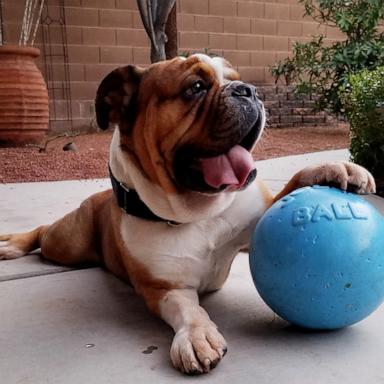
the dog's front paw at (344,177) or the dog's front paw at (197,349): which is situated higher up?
the dog's front paw at (344,177)

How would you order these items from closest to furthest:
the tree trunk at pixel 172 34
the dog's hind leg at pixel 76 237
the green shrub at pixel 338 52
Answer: the dog's hind leg at pixel 76 237, the green shrub at pixel 338 52, the tree trunk at pixel 172 34

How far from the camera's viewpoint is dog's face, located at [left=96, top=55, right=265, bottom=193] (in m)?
2.35

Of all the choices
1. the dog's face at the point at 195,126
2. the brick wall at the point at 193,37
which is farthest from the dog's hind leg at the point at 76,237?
the brick wall at the point at 193,37

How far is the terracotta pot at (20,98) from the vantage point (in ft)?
26.4

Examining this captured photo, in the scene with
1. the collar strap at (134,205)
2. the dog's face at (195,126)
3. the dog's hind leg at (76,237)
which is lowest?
the dog's hind leg at (76,237)

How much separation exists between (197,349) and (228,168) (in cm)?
73

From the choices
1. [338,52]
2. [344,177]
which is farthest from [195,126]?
[338,52]

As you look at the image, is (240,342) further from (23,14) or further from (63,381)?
(23,14)

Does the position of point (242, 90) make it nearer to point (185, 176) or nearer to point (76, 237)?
point (185, 176)

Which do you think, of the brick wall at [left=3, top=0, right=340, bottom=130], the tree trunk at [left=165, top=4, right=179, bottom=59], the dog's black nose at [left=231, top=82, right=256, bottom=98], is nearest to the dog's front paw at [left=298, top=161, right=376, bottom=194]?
the dog's black nose at [left=231, top=82, right=256, bottom=98]

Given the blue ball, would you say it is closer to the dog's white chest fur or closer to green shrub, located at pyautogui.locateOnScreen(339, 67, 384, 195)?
the dog's white chest fur

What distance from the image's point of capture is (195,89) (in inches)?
95.6

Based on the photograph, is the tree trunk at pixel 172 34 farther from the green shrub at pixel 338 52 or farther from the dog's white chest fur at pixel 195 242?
the dog's white chest fur at pixel 195 242

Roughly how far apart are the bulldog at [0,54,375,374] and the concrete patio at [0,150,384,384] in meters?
0.13
